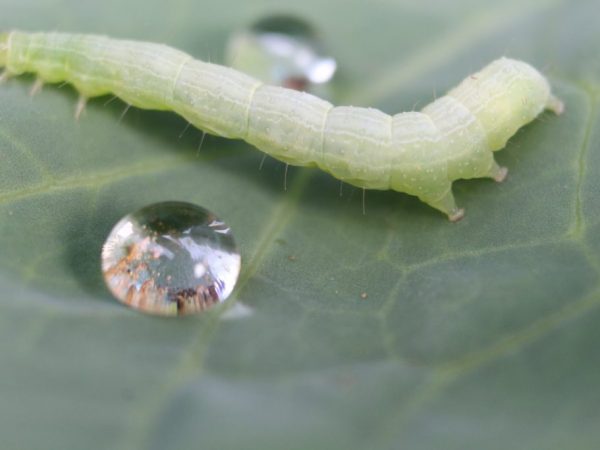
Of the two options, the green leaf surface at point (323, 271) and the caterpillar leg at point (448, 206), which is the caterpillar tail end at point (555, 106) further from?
the caterpillar leg at point (448, 206)

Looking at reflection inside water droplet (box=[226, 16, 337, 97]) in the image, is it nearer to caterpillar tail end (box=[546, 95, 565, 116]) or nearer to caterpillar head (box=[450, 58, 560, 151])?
caterpillar head (box=[450, 58, 560, 151])

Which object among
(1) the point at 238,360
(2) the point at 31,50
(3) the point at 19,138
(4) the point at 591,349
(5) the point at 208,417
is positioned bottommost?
(5) the point at 208,417

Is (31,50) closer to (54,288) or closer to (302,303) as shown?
(54,288)

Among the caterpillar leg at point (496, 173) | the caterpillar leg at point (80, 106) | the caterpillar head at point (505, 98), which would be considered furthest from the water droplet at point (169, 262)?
the caterpillar head at point (505, 98)

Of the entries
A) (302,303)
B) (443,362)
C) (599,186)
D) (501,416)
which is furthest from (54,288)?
(599,186)

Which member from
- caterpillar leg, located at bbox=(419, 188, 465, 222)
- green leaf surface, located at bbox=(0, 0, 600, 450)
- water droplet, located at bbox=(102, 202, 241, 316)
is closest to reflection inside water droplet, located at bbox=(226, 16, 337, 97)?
green leaf surface, located at bbox=(0, 0, 600, 450)
